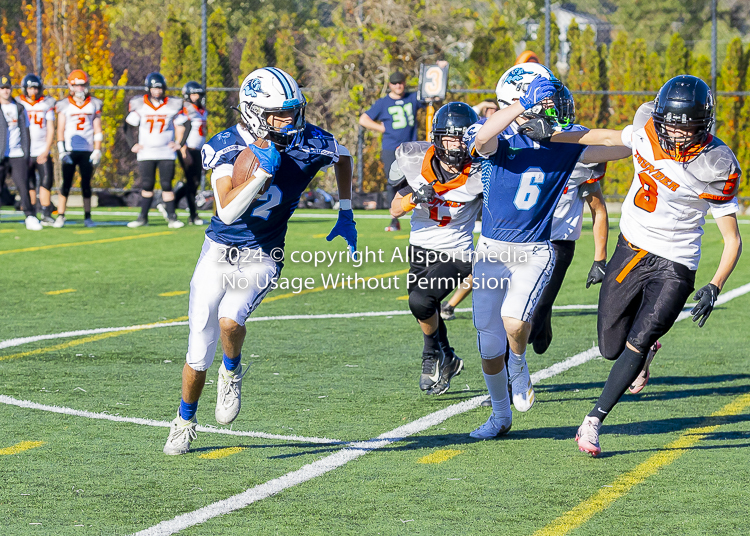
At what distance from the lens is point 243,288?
5.25 meters

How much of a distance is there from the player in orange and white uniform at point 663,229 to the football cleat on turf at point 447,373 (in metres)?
1.36

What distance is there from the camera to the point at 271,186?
207 inches

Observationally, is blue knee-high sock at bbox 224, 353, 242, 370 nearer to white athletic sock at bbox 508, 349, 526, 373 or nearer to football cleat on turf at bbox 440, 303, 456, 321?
white athletic sock at bbox 508, 349, 526, 373

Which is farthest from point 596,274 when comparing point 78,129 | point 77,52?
point 77,52

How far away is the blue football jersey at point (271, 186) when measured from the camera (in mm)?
5219

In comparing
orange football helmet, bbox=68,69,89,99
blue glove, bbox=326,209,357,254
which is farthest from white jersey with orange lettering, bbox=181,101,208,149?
blue glove, bbox=326,209,357,254

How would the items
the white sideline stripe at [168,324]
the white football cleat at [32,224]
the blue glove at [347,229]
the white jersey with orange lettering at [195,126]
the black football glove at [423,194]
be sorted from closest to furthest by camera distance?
the blue glove at [347,229] → the black football glove at [423,194] → the white sideline stripe at [168,324] → the white football cleat at [32,224] → the white jersey with orange lettering at [195,126]

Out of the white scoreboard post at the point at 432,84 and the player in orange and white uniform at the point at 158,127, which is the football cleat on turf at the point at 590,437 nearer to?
the player in orange and white uniform at the point at 158,127

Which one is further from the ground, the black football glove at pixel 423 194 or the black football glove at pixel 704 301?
the black football glove at pixel 423 194

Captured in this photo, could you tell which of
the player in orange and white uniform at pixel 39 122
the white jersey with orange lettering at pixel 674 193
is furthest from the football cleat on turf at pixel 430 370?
the player in orange and white uniform at pixel 39 122

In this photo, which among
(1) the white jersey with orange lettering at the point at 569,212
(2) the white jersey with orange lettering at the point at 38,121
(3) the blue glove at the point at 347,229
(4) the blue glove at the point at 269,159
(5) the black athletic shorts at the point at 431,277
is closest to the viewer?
(4) the blue glove at the point at 269,159

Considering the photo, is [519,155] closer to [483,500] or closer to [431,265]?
[431,265]

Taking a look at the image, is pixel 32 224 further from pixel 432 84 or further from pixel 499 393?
pixel 499 393

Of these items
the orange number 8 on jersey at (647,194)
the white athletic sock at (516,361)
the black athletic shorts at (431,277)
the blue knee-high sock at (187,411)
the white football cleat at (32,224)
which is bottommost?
the white football cleat at (32,224)
